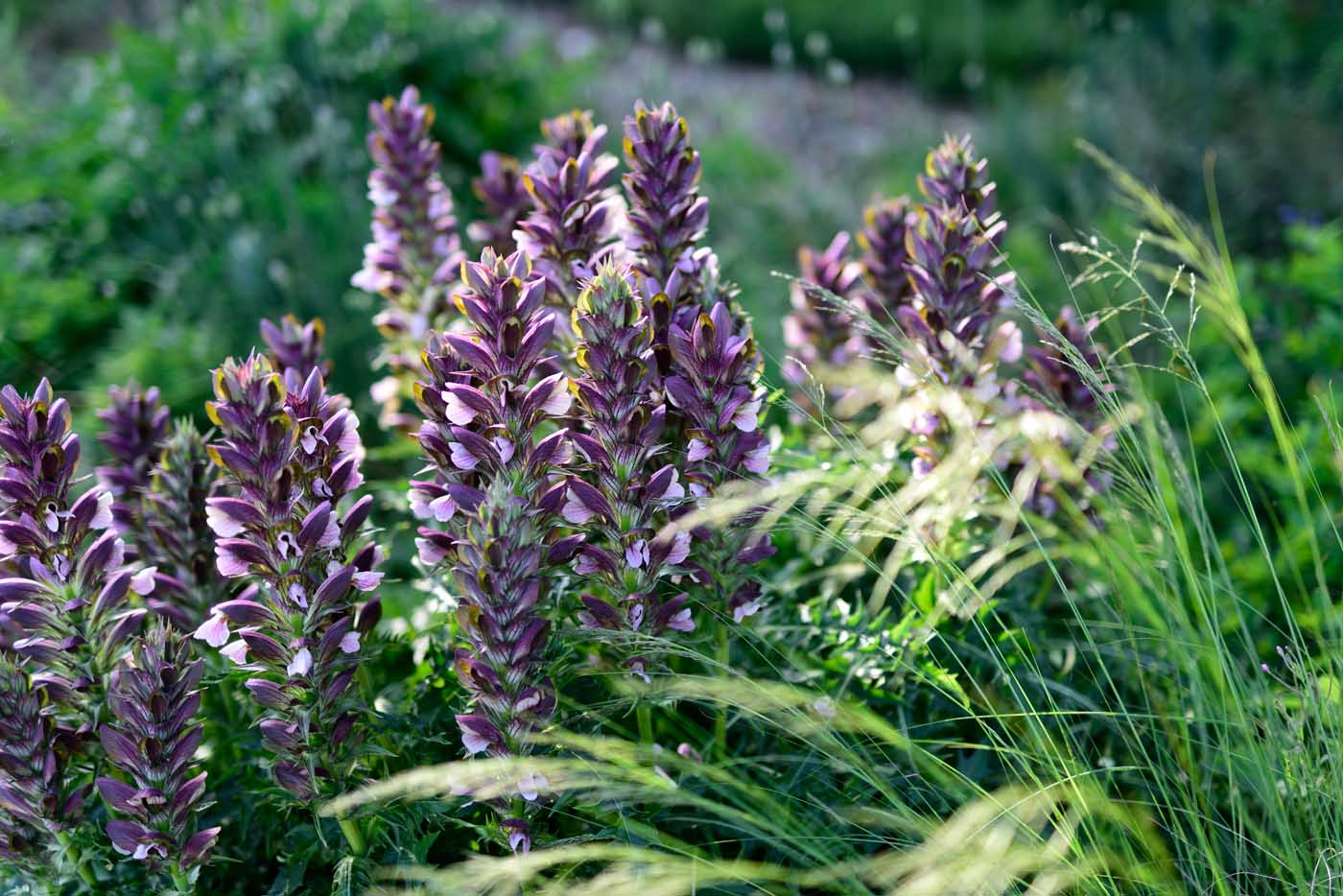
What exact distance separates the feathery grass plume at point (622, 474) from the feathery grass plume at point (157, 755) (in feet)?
1.89

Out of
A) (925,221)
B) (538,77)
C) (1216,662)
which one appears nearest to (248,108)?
(538,77)

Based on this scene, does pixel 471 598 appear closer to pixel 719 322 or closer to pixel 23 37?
pixel 719 322

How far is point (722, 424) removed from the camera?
1660 millimetres

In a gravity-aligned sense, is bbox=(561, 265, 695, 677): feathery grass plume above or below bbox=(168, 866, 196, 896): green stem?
above

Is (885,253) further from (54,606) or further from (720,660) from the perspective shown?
(54,606)

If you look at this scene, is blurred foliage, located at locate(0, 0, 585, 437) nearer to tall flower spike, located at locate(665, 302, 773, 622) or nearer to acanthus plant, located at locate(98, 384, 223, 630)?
acanthus plant, located at locate(98, 384, 223, 630)

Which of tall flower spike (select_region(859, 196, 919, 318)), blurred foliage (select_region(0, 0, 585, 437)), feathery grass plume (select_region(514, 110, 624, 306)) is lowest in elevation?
blurred foliage (select_region(0, 0, 585, 437))

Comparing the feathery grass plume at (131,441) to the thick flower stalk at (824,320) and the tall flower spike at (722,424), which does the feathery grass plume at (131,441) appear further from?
the thick flower stalk at (824,320)

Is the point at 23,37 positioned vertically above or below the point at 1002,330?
below

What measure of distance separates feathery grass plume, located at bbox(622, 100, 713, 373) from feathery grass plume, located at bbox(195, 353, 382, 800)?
0.58 metres

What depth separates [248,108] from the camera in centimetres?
495

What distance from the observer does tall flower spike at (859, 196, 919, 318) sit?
2305 mm

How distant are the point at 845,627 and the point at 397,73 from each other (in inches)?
178

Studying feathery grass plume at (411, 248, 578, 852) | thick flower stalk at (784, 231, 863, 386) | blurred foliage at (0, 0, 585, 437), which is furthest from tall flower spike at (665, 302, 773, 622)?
blurred foliage at (0, 0, 585, 437)
